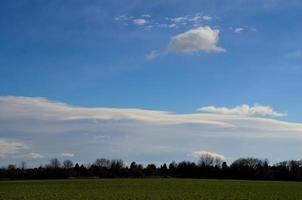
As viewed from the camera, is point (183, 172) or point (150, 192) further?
point (183, 172)

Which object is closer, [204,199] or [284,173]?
[204,199]

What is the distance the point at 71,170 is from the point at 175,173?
32.0m

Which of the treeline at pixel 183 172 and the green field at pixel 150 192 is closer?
the green field at pixel 150 192

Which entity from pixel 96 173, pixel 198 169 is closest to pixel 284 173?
pixel 198 169

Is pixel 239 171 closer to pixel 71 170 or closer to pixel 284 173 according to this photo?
pixel 284 173

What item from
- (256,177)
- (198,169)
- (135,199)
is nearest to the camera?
(135,199)

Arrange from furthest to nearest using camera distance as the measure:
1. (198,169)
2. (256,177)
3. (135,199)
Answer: (198,169) → (256,177) → (135,199)

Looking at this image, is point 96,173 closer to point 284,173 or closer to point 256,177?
point 256,177

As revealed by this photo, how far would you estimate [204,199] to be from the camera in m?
42.8

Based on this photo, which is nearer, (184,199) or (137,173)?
(184,199)

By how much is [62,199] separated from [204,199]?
1193 centimetres

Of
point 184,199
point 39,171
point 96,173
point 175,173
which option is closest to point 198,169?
point 175,173

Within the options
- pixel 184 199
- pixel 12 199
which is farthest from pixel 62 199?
pixel 184 199

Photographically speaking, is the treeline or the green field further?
the treeline
